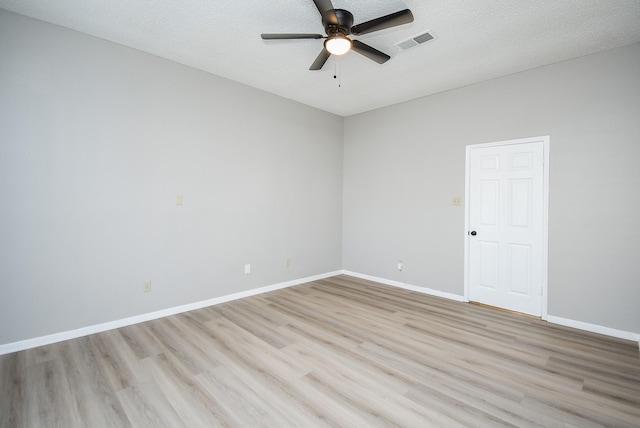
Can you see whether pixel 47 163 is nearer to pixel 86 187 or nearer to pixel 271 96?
pixel 86 187

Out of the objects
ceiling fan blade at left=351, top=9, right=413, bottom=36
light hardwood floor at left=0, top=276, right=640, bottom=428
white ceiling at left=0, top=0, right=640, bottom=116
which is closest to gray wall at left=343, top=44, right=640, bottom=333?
white ceiling at left=0, top=0, right=640, bottom=116

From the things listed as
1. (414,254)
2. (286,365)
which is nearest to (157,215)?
(286,365)

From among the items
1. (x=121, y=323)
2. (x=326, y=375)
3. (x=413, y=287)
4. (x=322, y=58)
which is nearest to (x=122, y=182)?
(x=121, y=323)

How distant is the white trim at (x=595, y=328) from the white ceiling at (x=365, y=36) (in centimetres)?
297

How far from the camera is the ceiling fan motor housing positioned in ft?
7.47

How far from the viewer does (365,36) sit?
9.47 feet

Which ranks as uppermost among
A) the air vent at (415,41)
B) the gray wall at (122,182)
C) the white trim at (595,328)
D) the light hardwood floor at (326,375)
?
the air vent at (415,41)

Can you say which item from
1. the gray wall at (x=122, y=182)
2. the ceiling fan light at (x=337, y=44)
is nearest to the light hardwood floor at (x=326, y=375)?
the gray wall at (x=122, y=182)

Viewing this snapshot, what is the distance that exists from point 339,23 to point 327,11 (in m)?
0.19

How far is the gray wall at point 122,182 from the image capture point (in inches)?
105

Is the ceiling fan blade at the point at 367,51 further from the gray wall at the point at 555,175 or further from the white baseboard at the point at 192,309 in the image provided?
the white baseboard at the point at 192,309

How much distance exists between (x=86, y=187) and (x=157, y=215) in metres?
0.71

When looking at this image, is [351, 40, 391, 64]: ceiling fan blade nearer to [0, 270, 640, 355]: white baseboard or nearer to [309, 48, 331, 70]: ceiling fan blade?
[309, 48, 331, 70]: ceiling fan blade

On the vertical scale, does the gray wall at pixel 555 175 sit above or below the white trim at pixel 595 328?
above
